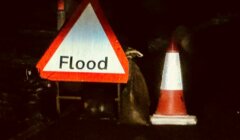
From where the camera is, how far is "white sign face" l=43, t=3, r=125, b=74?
6516mm

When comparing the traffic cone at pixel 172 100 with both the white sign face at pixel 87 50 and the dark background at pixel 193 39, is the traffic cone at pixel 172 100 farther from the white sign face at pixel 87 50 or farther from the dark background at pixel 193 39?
the white sign face at pixel 87 50

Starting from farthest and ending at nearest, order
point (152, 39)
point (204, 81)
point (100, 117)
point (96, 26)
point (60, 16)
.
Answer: point (152, 39) < point (204, 81) < point (60, 16) < point (100, 117) < point (96, 26)

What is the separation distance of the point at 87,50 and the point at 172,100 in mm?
1305

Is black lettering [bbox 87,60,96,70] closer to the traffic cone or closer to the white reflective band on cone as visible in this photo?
the traffic cone

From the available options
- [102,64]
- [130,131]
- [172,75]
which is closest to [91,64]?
[102,64]

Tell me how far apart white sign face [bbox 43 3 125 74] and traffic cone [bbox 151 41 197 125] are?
948mm

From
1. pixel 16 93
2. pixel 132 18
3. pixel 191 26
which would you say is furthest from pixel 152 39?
pixel 16 93

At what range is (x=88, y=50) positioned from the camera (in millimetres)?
6574

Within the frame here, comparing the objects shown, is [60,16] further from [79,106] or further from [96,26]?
[96,26]

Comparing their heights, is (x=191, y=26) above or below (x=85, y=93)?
above

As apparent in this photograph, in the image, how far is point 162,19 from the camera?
1684 centimetres

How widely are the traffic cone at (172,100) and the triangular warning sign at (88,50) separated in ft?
2.85

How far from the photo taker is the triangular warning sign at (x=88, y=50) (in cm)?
650

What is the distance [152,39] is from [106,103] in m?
7.85
